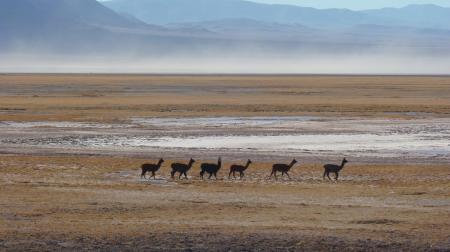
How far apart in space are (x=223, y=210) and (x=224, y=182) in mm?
4060

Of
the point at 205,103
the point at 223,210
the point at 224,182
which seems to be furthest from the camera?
the point at 205,103

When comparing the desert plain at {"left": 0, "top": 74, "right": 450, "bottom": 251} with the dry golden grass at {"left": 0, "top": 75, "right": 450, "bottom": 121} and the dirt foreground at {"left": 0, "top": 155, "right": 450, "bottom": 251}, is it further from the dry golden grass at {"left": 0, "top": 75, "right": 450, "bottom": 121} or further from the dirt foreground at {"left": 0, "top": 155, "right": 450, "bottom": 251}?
the dry golden grass at {"left": 0, "top": 75, "right": 450, "bottom": 121}

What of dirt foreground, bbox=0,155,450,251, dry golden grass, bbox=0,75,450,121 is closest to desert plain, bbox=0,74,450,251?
dirt foreground, bbox=0,155,450,251

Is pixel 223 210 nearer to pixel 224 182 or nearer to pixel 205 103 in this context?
pixel 224 182

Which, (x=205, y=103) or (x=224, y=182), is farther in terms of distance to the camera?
(x=205, y=103)

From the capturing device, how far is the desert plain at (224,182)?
1284cm

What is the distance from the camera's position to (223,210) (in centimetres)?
1510

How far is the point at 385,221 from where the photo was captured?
14070mm

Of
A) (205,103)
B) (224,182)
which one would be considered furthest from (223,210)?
(205,103)

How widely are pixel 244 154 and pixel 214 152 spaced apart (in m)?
0.94

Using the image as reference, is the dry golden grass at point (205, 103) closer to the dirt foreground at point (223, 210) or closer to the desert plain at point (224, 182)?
the desert plain at point (224, 182)

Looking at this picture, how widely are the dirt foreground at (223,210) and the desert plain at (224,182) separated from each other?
0.09 ft

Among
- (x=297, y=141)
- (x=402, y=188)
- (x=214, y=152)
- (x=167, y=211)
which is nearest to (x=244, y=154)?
(x=214, y=152)

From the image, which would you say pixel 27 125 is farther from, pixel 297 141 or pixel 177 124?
pixel 297 141
